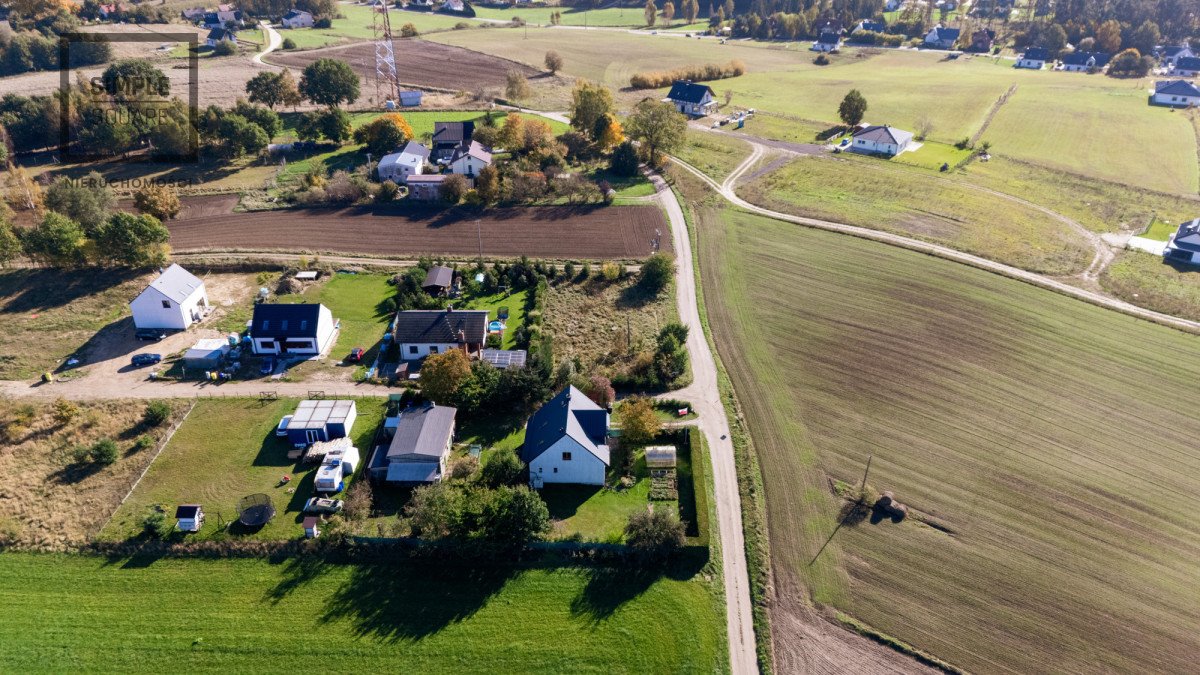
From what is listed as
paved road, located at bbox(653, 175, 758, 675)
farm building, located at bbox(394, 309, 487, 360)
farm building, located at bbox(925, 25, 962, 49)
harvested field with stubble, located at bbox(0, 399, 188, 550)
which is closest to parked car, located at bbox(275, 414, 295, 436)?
harvested field with stubble, located at bbox(0, 399, 188, 550)

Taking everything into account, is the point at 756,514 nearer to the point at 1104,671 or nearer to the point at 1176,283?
the point at 1104,671

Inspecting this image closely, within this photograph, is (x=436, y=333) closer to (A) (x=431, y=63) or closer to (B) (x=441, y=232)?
(B) (x=441, y=232)

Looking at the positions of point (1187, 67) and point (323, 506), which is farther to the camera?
point (1187, 67)

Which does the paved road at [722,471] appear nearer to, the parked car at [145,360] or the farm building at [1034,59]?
the parked car at [145,360]

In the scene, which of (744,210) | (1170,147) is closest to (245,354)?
(744,210)

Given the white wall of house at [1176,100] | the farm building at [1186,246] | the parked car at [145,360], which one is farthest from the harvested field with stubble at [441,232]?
the white wall of house at [1176,100]

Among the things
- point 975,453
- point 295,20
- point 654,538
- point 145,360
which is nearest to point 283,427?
point 145,360

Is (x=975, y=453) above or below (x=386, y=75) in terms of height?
below
